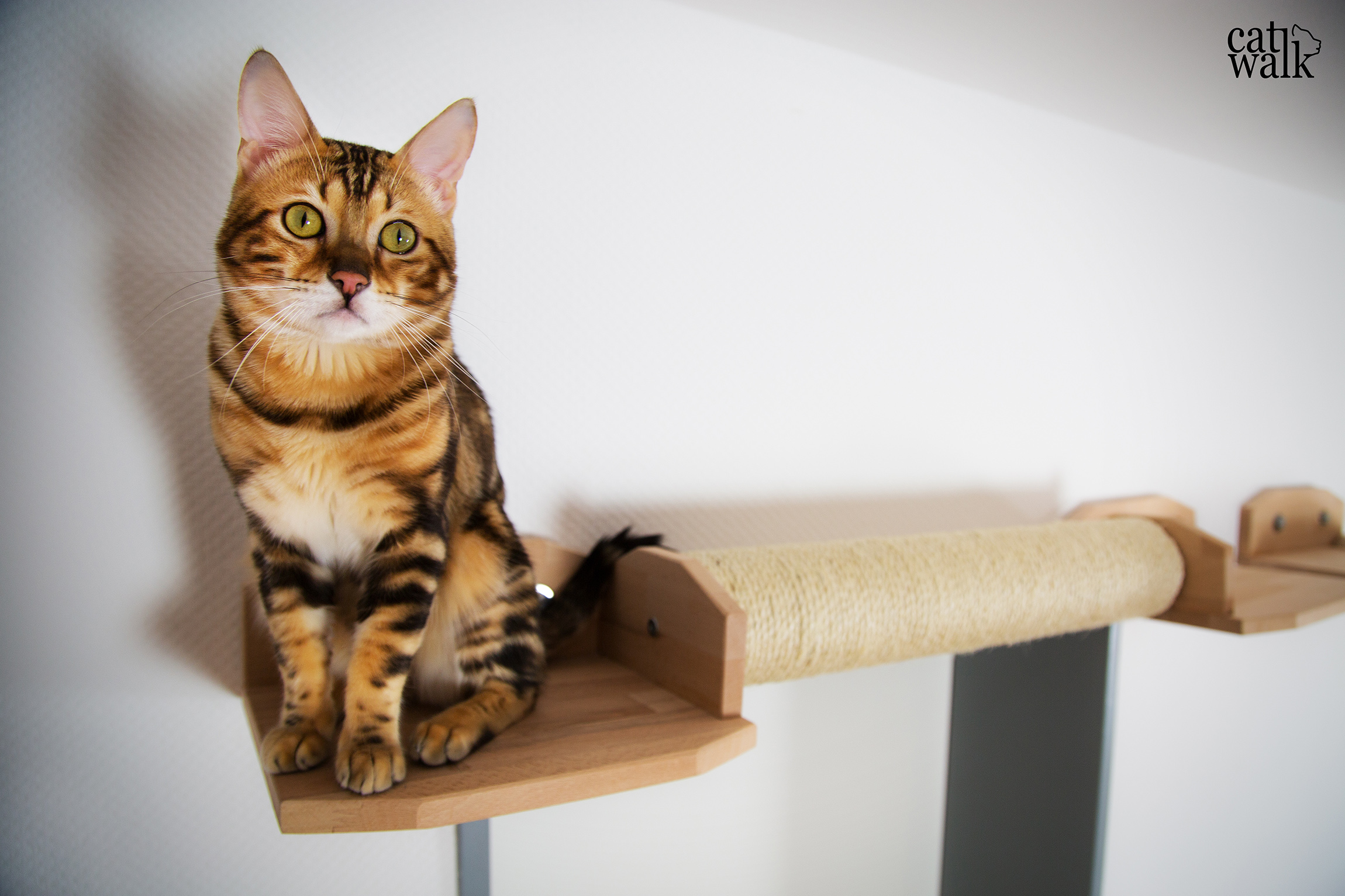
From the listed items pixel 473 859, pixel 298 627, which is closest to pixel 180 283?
pixel 298 627

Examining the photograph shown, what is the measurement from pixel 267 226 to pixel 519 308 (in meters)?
0.33

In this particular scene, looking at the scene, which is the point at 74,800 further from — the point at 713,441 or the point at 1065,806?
the point at 1065,806

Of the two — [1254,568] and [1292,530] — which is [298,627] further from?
[1292,530]

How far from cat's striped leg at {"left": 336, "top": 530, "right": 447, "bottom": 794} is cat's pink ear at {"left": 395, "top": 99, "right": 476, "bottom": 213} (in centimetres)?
26

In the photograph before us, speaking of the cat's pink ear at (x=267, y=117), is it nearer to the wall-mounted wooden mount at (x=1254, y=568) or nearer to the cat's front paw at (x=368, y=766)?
the cat's front paw at (x=368, y=766)

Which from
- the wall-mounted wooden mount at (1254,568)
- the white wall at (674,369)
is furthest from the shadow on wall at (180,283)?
the wall-mounted wooden mount at (1254,568)

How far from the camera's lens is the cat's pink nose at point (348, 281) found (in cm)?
45

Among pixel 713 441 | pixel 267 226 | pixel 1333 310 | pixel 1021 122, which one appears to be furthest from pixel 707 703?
pixel 1333 310

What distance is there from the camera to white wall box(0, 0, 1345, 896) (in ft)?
2.03

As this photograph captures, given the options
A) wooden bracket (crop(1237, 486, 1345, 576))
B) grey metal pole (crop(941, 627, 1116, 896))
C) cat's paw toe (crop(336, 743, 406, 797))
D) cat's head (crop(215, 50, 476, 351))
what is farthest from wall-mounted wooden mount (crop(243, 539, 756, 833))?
wooden bracket (crop(1237, 486, 1345, 576))

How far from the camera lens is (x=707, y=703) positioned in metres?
0.60

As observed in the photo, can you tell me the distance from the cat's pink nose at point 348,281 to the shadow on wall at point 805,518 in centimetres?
40

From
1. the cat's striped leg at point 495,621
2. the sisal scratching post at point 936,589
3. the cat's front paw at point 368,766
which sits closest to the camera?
the cat's front paw at point 368,766

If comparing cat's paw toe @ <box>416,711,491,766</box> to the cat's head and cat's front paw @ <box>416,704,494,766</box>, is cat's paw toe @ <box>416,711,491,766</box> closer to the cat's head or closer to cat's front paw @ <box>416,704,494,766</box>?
cat's front paw @ <box>416,704,494,766</box>
